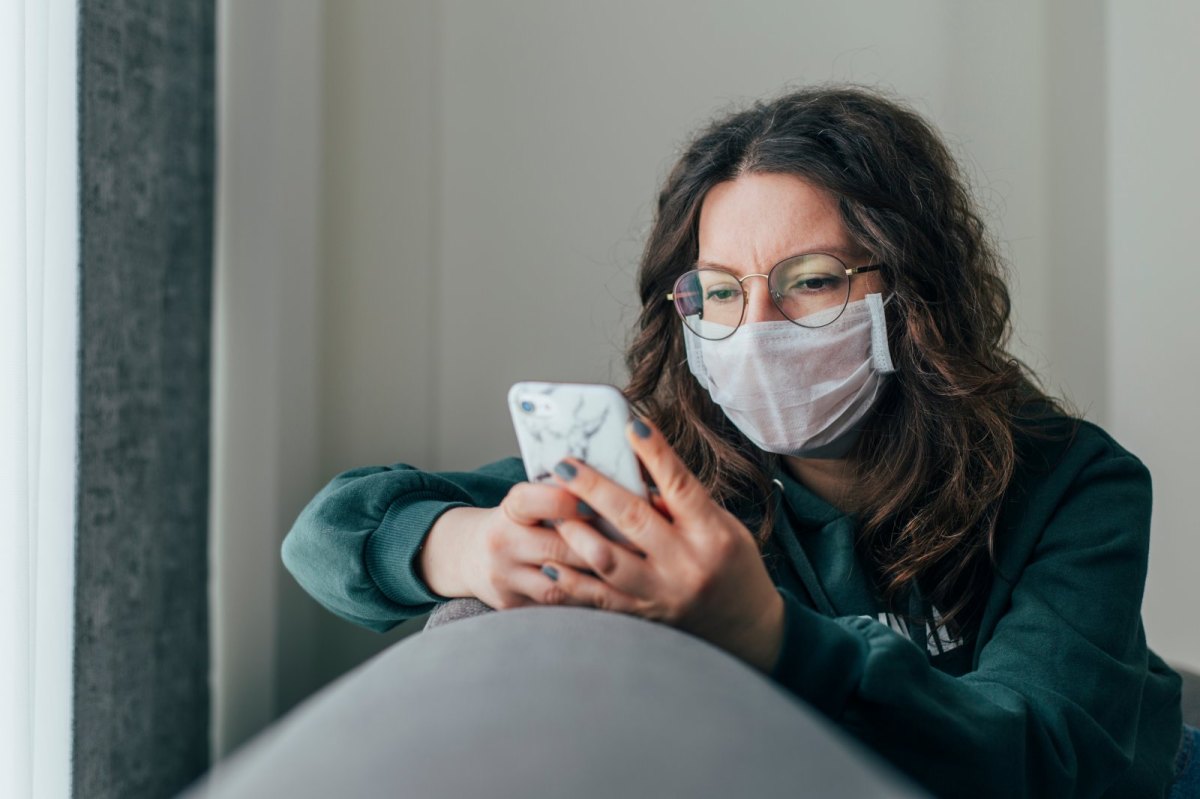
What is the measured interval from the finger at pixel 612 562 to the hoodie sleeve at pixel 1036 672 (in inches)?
4.8

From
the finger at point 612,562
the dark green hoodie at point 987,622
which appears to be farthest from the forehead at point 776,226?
the finger at point 612,562

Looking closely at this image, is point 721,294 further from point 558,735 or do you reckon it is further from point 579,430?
point 558,735

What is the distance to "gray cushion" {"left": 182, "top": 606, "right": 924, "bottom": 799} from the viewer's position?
0.48m

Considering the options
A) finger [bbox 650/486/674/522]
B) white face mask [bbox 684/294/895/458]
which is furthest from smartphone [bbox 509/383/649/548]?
white face mask [bbox 684/294/895/458]

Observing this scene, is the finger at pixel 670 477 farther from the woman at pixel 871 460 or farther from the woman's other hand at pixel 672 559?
the woman at pixel 871 460

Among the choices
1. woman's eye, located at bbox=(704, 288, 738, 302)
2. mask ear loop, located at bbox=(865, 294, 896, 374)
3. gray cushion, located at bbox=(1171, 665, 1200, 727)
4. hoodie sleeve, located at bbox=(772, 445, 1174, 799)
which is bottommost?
gray cushion, located at bbox=(1171, 665, 1200, 727)

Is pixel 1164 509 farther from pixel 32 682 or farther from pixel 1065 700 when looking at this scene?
pixel 32 682

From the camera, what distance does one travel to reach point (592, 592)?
72 cm

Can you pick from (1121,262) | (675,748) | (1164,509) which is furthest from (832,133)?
(1164,509)

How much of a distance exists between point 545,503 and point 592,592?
2.9 inches

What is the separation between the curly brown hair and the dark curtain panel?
819 mm

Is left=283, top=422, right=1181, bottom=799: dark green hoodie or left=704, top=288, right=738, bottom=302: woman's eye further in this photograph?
left=704, top=288, right=738, bottom=302: woman's eye

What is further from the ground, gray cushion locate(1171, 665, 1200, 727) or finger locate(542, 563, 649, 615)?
finger locate(542, 563, 649, 615)

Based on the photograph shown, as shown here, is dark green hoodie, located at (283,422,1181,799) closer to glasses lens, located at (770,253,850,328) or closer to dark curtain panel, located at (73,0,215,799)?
glasses lens, located at (770,253,850,328)
